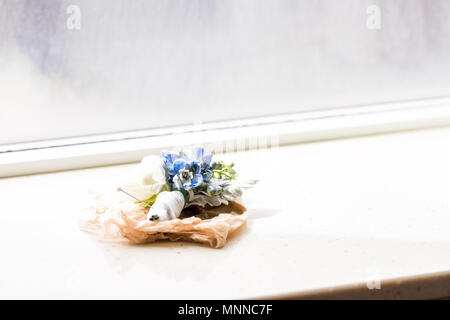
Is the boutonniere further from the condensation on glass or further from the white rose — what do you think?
the condensation on glass

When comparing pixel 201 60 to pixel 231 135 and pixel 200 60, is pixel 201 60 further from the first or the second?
pixel 231 135

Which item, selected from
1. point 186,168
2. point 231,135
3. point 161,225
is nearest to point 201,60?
point 231,135

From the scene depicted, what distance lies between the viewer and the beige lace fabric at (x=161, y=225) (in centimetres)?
92

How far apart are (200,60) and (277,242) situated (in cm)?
65

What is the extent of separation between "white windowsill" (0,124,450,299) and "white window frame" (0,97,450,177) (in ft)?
0.14

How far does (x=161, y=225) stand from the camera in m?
0.93

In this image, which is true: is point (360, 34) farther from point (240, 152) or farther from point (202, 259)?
point (202, 259)

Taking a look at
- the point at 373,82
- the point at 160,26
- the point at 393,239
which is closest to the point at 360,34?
the point at 373,82

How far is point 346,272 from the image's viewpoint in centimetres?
82

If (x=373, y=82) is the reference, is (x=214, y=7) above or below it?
above

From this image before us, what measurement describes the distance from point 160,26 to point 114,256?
2.27 ft

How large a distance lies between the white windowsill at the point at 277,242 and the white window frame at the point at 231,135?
4 cm

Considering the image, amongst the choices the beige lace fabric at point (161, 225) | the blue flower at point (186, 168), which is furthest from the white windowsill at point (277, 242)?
the blue flower at point (186, 168)

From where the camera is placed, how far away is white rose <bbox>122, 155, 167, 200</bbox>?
3.27ft
